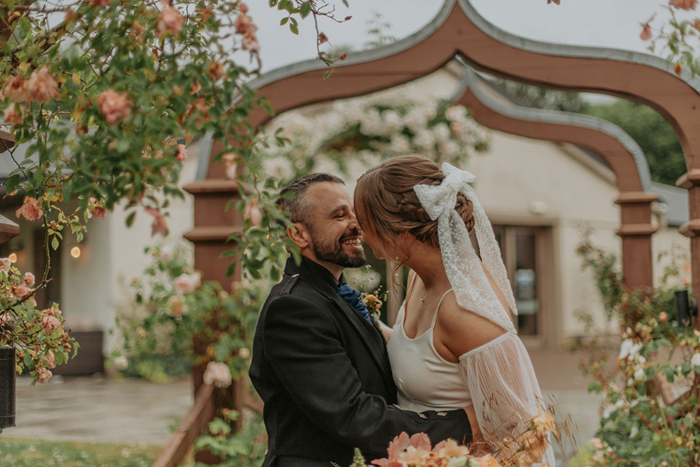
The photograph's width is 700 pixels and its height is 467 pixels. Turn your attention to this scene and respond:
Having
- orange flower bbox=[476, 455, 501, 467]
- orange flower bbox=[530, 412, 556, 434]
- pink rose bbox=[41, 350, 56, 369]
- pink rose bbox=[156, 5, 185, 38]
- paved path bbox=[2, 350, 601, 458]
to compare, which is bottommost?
paved path bbox=[2, 350, 601, 458]

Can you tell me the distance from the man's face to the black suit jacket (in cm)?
7

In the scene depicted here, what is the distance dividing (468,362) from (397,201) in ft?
1.78

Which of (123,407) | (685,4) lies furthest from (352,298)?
(123,407)

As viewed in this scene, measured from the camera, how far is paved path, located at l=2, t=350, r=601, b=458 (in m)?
5.23

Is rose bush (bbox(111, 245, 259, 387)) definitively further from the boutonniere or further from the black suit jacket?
the black suit jacket

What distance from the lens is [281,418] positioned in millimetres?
2117

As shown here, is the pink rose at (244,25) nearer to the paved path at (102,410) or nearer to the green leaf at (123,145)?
the green leaf at (123,145)

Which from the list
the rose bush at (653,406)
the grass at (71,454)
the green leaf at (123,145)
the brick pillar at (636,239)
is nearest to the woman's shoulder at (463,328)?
the green leaf at (123,145)

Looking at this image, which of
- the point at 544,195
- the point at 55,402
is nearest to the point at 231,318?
the point at 55,402

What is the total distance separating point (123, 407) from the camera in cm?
820

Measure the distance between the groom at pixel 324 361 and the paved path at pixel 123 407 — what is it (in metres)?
2.08

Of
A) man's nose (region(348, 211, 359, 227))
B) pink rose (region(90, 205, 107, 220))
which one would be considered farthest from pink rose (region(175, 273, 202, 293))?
pink rose (region(90, 205, 107, 220))

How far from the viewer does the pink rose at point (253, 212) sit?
136cm

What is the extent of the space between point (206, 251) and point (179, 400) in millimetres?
5304
